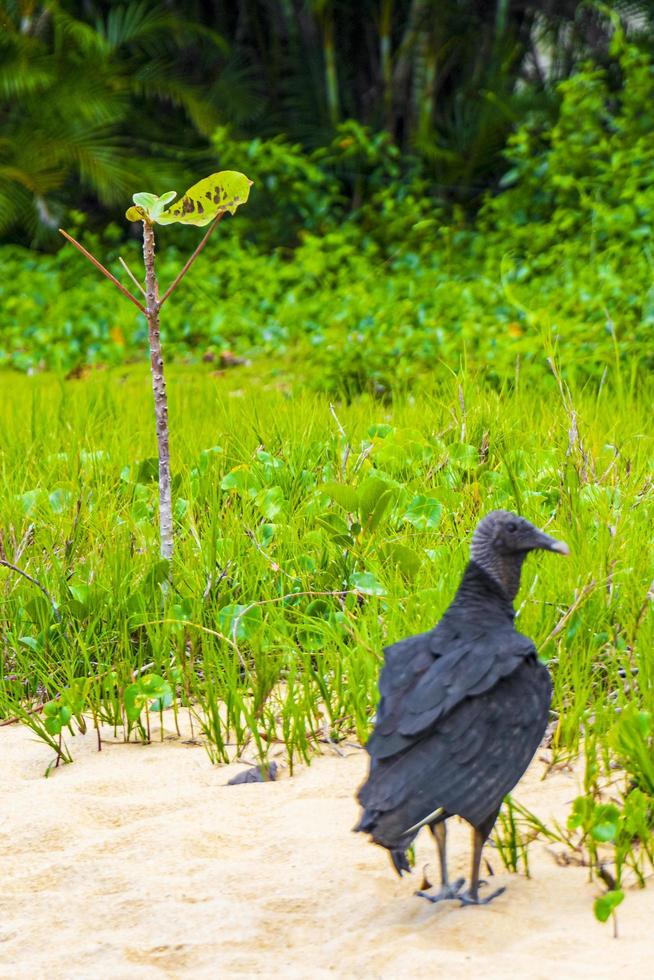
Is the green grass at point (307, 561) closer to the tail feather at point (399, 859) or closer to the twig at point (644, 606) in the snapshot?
the twig at point (644, 606)

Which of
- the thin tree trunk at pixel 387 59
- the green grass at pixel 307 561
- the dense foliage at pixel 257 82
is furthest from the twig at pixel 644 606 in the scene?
the thin tree trunk at pixel 387 59

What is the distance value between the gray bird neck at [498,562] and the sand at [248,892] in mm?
530

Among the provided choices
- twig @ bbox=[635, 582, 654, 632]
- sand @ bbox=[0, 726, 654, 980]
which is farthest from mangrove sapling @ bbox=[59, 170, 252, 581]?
twig @ bbox=[635, 582, 654, 632]

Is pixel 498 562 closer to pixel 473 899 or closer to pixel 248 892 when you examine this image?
pixel 473 899

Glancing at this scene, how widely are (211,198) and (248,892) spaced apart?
1908mm

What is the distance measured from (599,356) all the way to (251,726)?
3229 mm

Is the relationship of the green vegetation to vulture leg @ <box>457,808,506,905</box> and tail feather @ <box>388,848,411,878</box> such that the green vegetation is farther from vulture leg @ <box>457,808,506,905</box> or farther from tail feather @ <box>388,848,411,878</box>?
tail feather @ <box>388,848,411,878</box>

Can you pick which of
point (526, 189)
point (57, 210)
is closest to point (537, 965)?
point (526, 189)

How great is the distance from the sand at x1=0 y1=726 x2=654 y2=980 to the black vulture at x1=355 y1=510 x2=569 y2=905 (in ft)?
0.41

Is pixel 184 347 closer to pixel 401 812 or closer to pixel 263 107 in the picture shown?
pixel 263 107

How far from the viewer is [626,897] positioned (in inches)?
84.4

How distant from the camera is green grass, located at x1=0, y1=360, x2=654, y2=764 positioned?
2955 millimetres

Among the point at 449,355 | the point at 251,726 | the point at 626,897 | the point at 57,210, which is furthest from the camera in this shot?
the point at 57,210

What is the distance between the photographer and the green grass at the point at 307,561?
2.96 metres
